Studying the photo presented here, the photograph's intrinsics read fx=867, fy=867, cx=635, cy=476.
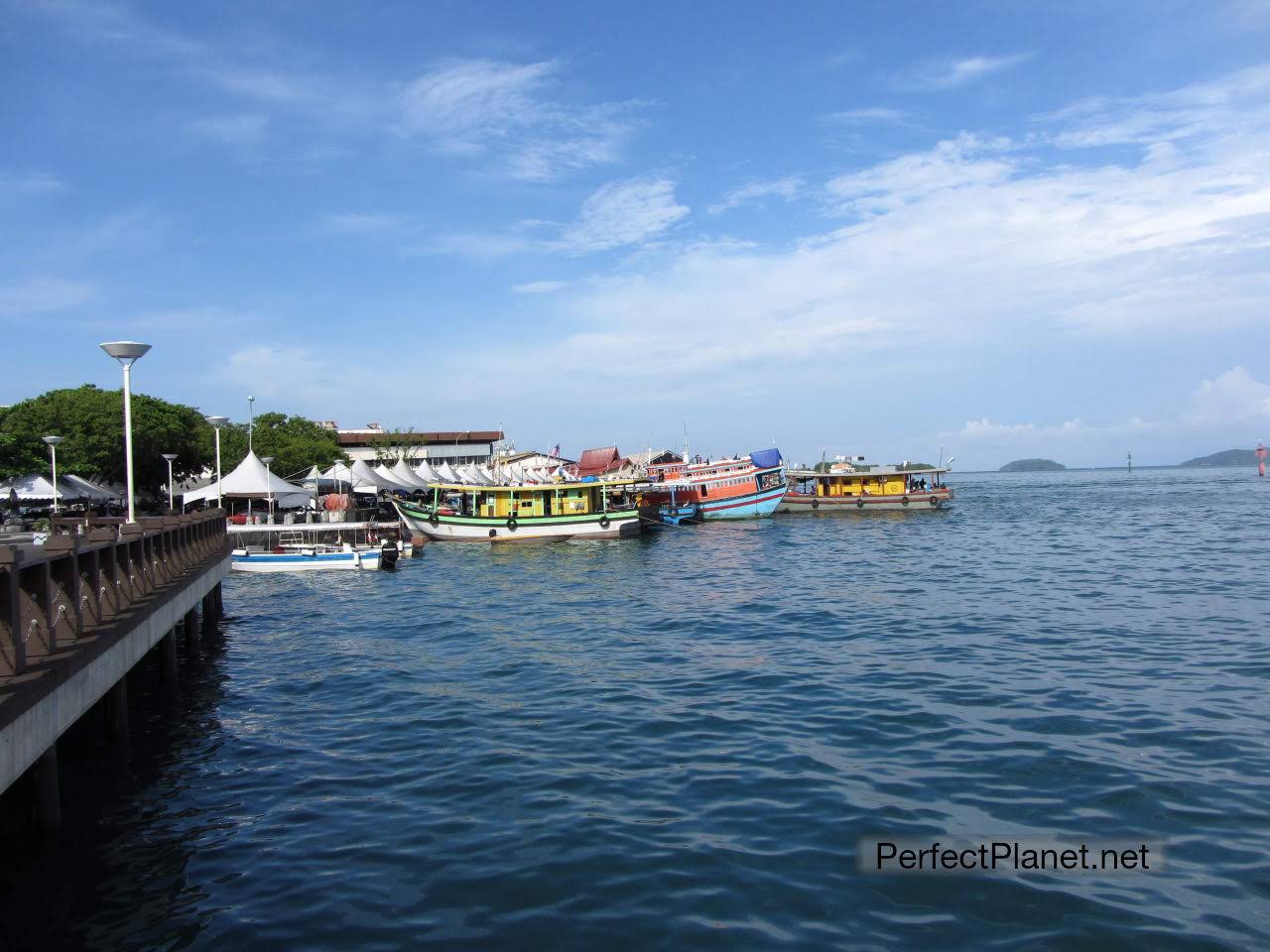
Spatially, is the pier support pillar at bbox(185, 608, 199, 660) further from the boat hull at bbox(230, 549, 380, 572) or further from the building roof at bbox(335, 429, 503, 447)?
the building roof at bbox(335, 429, 503, 447)

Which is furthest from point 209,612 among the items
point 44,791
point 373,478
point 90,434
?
point 373,478

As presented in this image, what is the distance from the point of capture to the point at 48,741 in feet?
27.3

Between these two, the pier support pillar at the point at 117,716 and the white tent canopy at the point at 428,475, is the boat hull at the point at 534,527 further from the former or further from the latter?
the pier support pillar at the point at 117,716

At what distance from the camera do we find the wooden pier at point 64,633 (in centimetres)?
774

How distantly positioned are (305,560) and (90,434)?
2531cm

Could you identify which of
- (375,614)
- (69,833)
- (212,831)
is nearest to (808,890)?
(212,831)

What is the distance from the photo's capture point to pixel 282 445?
76875 millimetres

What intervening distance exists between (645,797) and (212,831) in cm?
512

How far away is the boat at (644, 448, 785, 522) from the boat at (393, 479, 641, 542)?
47.9 ft

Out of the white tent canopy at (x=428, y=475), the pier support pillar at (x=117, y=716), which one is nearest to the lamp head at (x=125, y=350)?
the pier support pillar at (x=117, y=716)

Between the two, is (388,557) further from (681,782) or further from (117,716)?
(681,782)

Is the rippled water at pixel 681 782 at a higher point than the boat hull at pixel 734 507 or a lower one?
lower

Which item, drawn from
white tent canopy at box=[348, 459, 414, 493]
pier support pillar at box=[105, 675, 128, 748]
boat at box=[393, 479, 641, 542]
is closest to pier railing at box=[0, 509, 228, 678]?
pier support pillar at box=[105, 675, 128, 748]

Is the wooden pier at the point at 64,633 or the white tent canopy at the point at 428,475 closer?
the wooden pier at the point at 64,633
